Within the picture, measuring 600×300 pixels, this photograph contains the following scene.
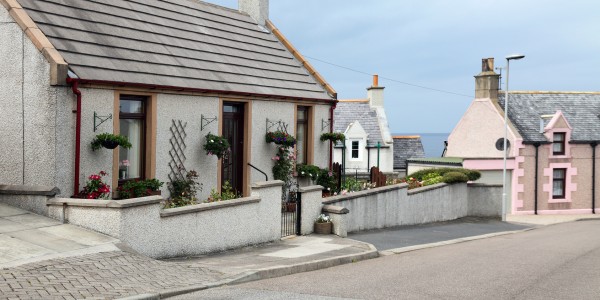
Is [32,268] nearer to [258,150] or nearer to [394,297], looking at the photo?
[394,297]

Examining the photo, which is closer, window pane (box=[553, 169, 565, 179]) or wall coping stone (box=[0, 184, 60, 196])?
wall coping stone (box=[0, 184, 60, 196])

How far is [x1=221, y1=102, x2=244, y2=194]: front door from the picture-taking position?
1802 centimetres

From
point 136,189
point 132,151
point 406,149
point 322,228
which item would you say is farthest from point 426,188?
point 406,149

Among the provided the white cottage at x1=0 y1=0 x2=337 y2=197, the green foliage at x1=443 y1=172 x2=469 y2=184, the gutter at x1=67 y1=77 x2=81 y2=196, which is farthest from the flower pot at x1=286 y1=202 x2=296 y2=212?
the green foliage at x1=443 y1=172 x2=469 y2=184

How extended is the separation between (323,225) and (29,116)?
729cm

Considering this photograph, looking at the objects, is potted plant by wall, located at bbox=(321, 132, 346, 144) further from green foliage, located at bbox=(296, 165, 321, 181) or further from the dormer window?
the dormer window

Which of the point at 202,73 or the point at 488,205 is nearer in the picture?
the point at 202,73

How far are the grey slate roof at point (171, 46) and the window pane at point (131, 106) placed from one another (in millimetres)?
591

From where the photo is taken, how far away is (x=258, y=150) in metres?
18.9

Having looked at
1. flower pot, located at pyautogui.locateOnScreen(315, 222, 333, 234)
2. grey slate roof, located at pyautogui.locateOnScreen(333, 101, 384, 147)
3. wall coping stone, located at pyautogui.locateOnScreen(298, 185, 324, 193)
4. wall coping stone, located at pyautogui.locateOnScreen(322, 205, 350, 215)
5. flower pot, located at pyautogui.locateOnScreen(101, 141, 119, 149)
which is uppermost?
grey slate roof, located at pyautogui.locateOnScreen(333, 101, 384, 147)

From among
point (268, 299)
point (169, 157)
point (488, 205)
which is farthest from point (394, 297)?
point (488, 205)

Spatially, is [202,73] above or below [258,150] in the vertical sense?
above

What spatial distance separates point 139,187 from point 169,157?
5.71 feet

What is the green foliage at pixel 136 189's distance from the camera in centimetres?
1410
